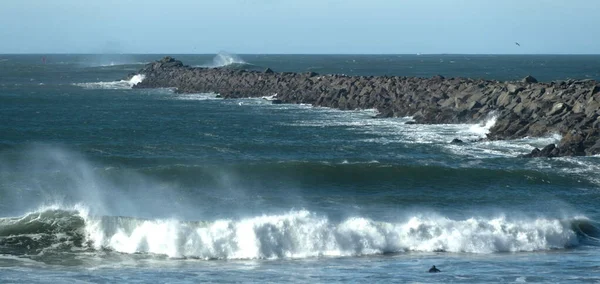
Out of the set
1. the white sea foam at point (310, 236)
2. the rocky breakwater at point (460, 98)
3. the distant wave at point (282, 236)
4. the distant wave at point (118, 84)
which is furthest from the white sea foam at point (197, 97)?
the white sea foam at point (310, 236)

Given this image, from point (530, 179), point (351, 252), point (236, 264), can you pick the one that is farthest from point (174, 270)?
point (530, 179)

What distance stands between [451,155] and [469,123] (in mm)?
10609

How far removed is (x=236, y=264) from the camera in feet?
57.4

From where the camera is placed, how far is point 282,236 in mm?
19047

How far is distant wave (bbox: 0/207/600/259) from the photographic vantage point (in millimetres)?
18688

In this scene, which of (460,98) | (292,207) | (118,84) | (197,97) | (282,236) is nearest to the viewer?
(282,236)

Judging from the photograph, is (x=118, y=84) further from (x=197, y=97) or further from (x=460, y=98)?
(x=460, y=98)

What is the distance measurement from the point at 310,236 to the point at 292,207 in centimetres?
359

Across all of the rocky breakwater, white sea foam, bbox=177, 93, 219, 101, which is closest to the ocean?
the rocky breakwater

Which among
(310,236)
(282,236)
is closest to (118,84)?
(282,236)

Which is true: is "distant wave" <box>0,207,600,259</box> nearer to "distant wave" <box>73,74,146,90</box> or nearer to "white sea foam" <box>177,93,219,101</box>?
"white sea foam" <box>177,93,219,101</box>

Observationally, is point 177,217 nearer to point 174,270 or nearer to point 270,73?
point 174,270

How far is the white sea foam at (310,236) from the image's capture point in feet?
61.2

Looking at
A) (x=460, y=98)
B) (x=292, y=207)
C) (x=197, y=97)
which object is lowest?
(x=292, y=207)
